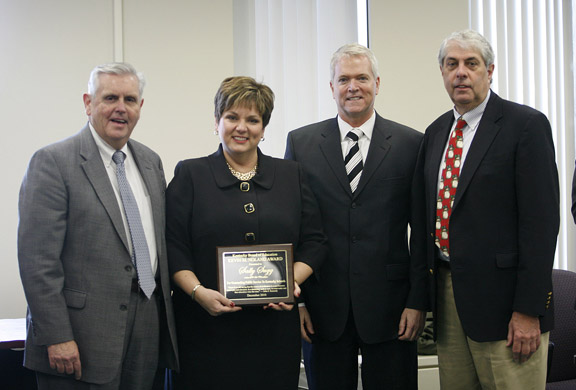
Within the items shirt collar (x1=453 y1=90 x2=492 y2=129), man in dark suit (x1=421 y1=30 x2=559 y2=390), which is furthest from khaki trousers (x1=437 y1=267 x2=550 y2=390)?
shirt collar (x1=453 y1=90 x2=492 y2=129)

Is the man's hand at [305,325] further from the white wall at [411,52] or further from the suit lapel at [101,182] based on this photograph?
the white wall at [411,52]

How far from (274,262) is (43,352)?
2.71ft

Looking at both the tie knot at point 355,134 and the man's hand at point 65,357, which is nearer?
the man's hand at point 65,357

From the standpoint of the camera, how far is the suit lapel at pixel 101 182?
2043mm

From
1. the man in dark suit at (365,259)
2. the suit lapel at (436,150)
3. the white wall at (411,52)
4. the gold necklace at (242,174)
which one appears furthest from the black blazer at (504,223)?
the white wall at (411,52)

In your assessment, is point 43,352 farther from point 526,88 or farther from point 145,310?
point 526,88

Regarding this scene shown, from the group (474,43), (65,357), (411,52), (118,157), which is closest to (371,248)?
(474,43)

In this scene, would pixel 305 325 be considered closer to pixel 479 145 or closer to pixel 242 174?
pixel 242 174

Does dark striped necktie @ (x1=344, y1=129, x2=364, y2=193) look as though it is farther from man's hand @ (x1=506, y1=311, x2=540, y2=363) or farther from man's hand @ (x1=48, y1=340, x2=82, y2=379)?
man's hand @ (x1=48, y1=340, x2=82, y2=379)

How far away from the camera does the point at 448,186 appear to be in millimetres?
2258

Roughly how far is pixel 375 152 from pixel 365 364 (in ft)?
2.83

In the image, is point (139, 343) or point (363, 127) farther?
point (363, 127)

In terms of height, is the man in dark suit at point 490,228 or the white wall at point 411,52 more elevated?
the white wall at point 411,52

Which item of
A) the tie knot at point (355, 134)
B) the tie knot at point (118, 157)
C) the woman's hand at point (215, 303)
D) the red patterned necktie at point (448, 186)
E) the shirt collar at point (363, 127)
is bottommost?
the woman's hand at point (215, 303)
